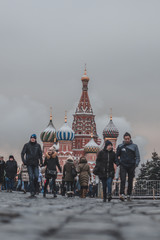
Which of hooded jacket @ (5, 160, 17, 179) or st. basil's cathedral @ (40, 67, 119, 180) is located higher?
st. basil's cathedral @ (40, 67, 119, 180)

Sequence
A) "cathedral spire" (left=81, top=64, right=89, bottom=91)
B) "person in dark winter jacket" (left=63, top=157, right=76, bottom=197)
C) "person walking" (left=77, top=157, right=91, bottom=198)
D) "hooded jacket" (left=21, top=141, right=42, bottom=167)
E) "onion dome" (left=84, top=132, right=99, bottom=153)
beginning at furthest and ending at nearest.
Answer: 1. "cathedral spire" (left=81, top=64, right=89, bottom=91)
2. "onion dome" (left=84, top=132, right=99, bottom=153)
3. "person in dark winter jacket" (left=63, top=157, right=76, bottom=197)
4. "person walking" (left=77, top=157, right=91, bottom=198)
5. "hooded jacket" (left=21, top=141, right=42, bottom=167)

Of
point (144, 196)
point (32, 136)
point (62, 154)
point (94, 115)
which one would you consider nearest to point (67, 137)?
point (62, 154)

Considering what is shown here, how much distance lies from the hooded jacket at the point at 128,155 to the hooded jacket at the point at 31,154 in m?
2.25

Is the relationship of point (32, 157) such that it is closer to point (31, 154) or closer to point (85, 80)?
point (31, 154)

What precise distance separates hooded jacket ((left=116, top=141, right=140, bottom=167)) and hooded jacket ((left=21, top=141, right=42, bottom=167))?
225cm

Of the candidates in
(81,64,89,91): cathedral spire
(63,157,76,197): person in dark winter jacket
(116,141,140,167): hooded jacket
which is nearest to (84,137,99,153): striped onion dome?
(81,64,89,91): cathedral spire

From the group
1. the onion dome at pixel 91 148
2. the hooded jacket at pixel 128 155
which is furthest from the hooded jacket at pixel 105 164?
the onion dome at pixel 91 148

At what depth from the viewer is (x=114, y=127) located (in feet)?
298

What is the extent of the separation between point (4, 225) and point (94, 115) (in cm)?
8706

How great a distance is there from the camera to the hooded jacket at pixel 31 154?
1230cm

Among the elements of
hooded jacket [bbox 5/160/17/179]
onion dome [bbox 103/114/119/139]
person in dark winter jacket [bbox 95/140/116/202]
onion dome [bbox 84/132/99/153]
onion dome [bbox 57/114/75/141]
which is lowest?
person in dark winter jacket [bbox 95/140/116/202]

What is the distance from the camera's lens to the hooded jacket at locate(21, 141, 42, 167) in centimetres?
1230

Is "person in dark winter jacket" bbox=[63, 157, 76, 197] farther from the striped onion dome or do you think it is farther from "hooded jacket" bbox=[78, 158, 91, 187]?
the striped onion dome

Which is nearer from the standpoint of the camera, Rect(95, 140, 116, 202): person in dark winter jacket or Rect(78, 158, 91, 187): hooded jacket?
Rect(95, 140, 116, 202): person in dark winter jacket
